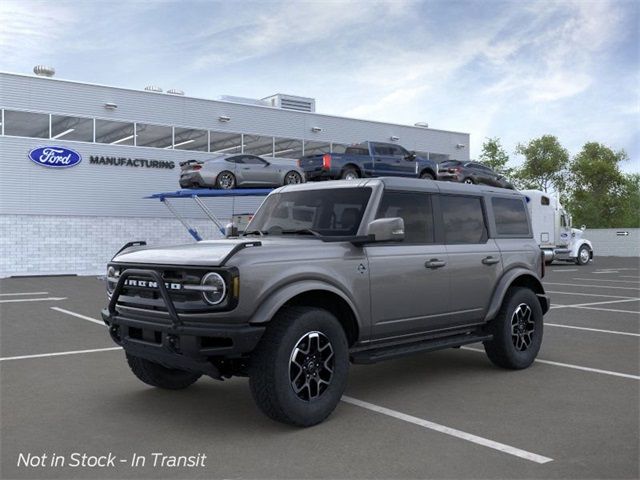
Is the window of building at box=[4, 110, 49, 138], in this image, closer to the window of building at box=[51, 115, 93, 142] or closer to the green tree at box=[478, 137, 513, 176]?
the window of building at box=[51, 115, 93, 142]

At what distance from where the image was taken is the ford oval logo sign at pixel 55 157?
25938 millimetres

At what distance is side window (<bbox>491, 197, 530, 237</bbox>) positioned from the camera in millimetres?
7293

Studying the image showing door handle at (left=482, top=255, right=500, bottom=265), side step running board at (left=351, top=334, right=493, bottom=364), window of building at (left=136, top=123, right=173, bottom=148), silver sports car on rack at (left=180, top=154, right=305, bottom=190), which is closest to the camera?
side step running board at (left=351, top=334, right=493, bottom=364)

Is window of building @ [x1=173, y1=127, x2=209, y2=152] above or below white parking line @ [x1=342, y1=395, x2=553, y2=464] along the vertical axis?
above

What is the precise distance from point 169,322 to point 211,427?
904mm

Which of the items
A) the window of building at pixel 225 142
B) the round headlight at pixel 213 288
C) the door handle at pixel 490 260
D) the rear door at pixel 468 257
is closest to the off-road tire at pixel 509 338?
the rear door at pixel 468 257

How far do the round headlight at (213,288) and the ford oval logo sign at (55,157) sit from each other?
2400 cm

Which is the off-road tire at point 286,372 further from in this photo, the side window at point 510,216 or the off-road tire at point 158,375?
the side window at point 510,216

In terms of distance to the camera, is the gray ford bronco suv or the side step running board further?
the side step running board

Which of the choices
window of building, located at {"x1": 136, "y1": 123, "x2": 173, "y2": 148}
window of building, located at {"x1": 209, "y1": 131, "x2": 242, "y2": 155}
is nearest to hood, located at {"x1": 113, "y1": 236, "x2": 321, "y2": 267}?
window of building, located at {"x1": 136, "y1": 123, "x2": 173, "y2": 148}

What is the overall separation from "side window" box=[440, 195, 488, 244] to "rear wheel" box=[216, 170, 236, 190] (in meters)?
15.9

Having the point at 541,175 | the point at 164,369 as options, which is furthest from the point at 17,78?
the point at 541,175

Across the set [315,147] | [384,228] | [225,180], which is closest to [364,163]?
[225,180]

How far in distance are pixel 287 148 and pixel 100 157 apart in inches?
375
